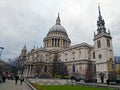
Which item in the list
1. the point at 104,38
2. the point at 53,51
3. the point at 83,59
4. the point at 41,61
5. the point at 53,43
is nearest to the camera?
the point at 104,38

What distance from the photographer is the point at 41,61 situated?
3044 inches

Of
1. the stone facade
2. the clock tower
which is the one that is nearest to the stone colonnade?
the stone facade

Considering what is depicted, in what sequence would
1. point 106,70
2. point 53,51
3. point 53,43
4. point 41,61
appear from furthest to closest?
point 53,43 → point 53,51 → point 41,61 → point 106,70

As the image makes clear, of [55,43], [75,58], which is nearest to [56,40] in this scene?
[55,43]

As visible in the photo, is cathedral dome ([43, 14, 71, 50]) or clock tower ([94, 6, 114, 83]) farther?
cathedral dome ([43, 14, 71, 50])

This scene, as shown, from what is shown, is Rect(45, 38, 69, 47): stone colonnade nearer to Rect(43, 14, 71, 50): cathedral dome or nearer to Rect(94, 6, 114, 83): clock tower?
Rect(43, 14, 71, 50): cathedral dome

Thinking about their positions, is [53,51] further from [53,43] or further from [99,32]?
[99,32]

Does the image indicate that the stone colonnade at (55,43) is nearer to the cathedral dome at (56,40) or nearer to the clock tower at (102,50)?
the cathedral dome at (56,40)

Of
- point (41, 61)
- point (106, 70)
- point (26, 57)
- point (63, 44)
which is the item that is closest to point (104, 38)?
point (106, 70)

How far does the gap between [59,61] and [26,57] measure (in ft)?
86.9

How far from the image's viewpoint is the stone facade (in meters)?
59.4

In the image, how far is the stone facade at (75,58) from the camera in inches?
2339

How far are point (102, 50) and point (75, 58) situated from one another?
63.8 ft

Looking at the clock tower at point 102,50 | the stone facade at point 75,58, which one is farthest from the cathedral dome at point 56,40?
the clock tower at point 102,50
